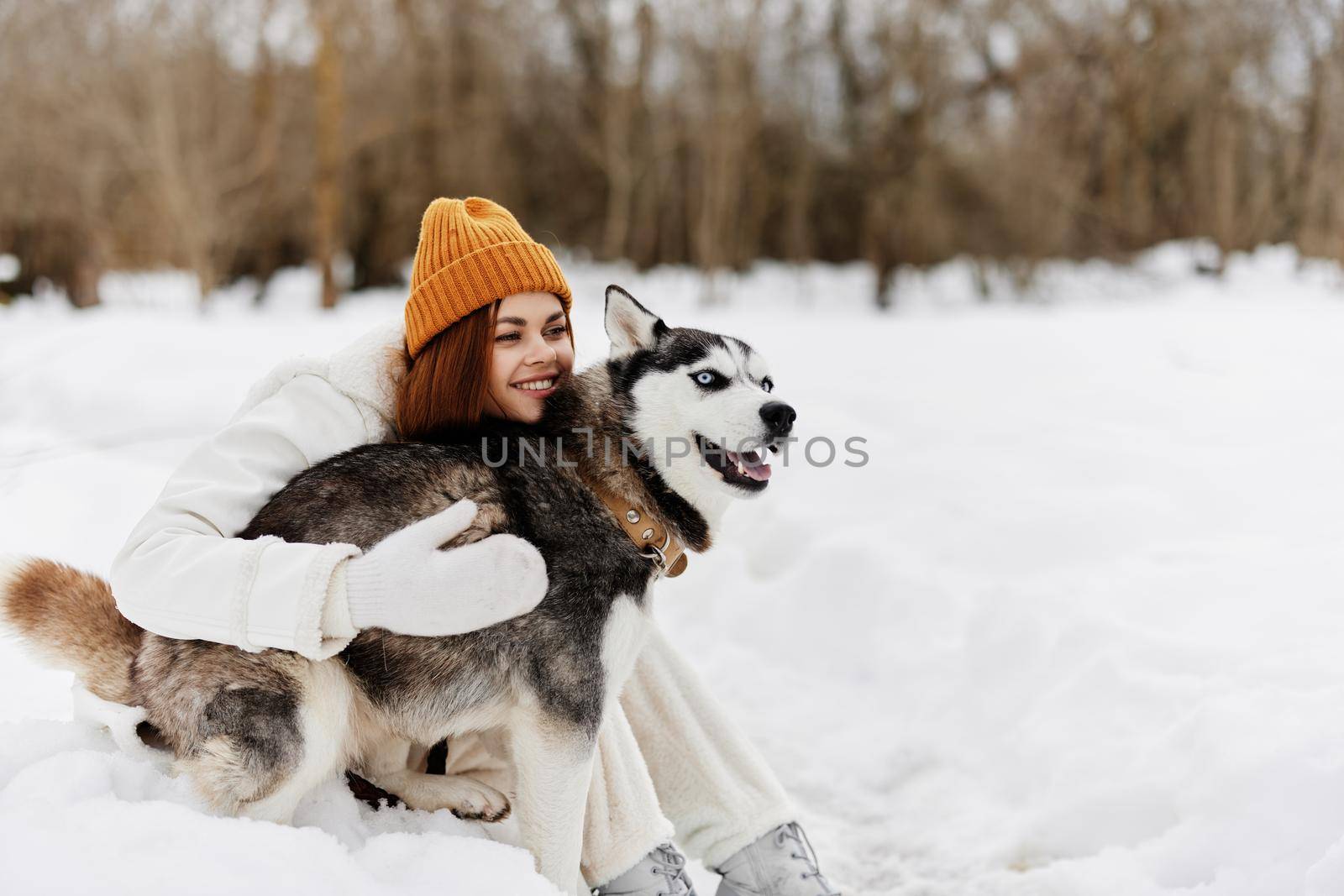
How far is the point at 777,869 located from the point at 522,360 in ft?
4.59

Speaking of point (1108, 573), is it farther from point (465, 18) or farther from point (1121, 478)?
point (465, 18)

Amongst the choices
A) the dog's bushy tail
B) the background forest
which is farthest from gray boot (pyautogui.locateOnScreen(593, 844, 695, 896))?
the background forest

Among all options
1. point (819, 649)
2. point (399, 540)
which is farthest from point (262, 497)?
point (819, 649)

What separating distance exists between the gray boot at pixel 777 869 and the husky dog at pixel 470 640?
1.54 ft

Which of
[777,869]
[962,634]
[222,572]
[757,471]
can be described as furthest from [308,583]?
[962,634]

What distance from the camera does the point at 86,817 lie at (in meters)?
1.57

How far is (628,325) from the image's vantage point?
7.34 feet

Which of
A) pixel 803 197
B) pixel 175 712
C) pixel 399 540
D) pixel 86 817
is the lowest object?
pixel 86 817

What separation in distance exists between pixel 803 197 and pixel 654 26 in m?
4.02

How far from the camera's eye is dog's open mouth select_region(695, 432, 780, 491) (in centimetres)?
207

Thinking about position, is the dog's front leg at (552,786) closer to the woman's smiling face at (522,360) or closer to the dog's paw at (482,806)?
the dog's paw at (482,806)

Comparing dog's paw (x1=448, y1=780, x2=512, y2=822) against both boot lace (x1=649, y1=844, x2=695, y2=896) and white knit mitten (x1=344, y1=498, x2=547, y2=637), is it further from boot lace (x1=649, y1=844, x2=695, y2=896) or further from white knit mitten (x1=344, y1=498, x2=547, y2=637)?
white knit mitten (x1=344, y1=498, x2=547, y2=637)

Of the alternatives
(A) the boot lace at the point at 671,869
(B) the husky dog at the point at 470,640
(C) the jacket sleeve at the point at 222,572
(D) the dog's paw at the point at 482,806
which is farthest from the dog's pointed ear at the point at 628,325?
(A) the boot lace at the point at 671,869

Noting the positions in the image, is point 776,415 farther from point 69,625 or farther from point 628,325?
point 69,625
